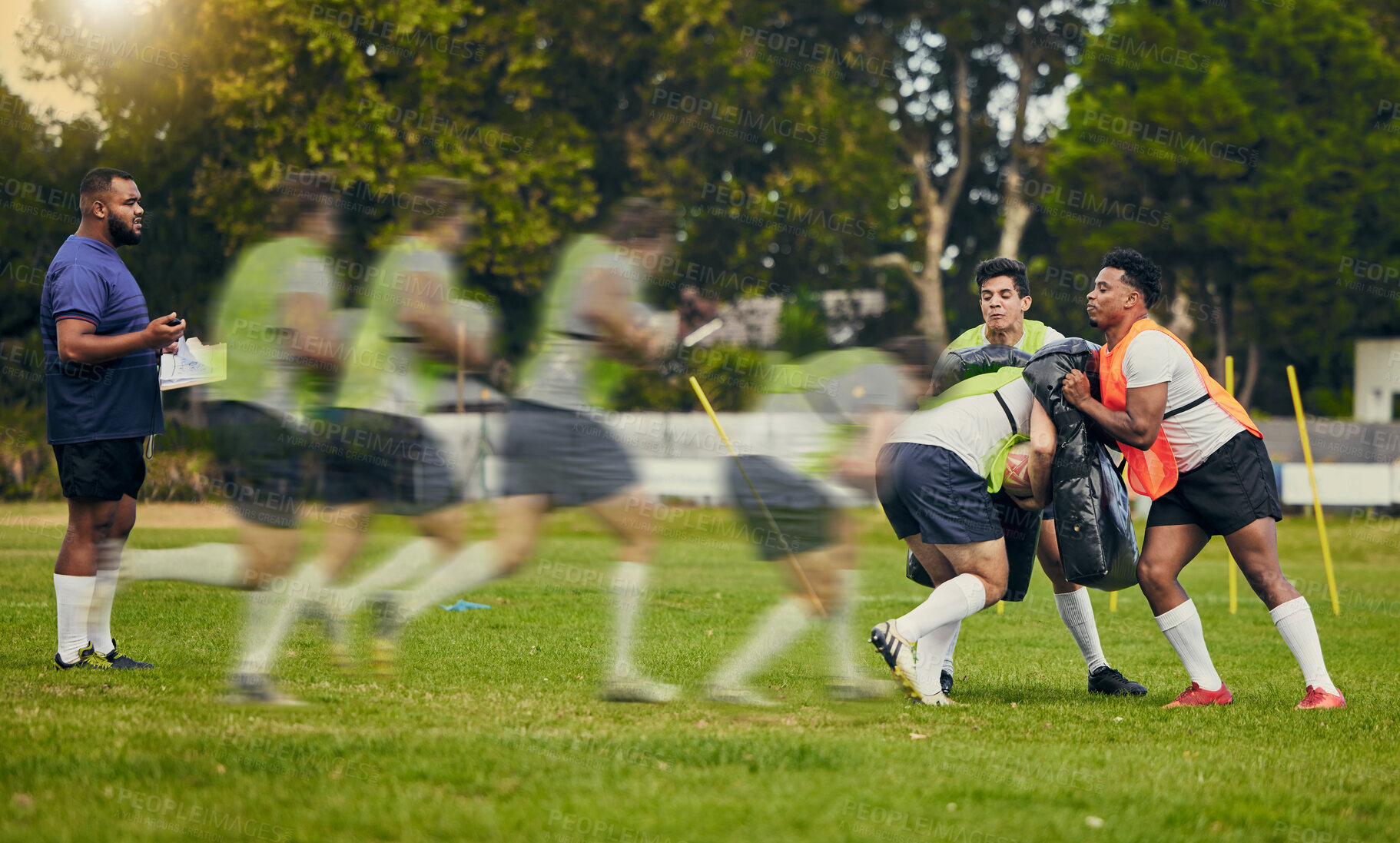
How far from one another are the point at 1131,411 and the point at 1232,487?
59 centimetres

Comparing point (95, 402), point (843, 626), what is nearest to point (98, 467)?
point (95, 402)

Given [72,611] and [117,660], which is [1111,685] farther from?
[72,611]

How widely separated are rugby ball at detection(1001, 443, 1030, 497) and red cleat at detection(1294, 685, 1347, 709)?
5.41 ft

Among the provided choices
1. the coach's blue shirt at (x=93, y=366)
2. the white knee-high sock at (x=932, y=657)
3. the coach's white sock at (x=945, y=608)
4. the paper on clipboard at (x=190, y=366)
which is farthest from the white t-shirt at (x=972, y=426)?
the coach's blue shirt at (x=93, y=366)

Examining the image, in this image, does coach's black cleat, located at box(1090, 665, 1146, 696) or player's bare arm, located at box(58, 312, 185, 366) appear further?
coach's black cleat, located at box(1090, 665, 1146, 696)

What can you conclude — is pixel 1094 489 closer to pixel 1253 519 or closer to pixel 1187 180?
pixel 1253 519

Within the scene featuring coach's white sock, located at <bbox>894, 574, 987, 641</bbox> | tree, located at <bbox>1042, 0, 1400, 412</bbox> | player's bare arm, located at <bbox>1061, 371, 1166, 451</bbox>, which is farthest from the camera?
tree, located at <bbox>1042, 0, 1400, 412</bbox>

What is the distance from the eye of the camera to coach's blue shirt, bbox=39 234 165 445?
5.87 metres

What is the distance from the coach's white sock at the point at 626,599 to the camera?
19.0 ft

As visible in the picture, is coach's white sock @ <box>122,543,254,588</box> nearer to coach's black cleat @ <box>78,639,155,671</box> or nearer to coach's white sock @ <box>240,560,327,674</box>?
coach's white sock @ <box>240,560,327,674</box>

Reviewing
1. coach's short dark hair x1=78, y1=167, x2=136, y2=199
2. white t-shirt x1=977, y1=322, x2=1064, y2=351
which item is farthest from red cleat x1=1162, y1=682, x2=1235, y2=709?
coach's short dark hair x1=78, y1=167, x2=136, y2=199

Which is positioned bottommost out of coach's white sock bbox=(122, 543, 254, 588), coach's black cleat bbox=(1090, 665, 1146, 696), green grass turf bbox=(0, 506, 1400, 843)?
coach's black cleat bbox=(1090, 665, 1146, 696)

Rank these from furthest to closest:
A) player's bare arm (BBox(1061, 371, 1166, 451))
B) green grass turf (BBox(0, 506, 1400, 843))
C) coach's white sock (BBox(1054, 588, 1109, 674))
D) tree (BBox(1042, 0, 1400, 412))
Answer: tree (BBox(1042, 0, 1400, 412))
coach's white sock (BBox(1054, 588, 1109, 674))
player's bare arm (BBox(1061, 371, 1166, 451))
green grass turf (BBox(0, 506, 1400, 843))

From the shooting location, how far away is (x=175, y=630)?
24.7 feet
